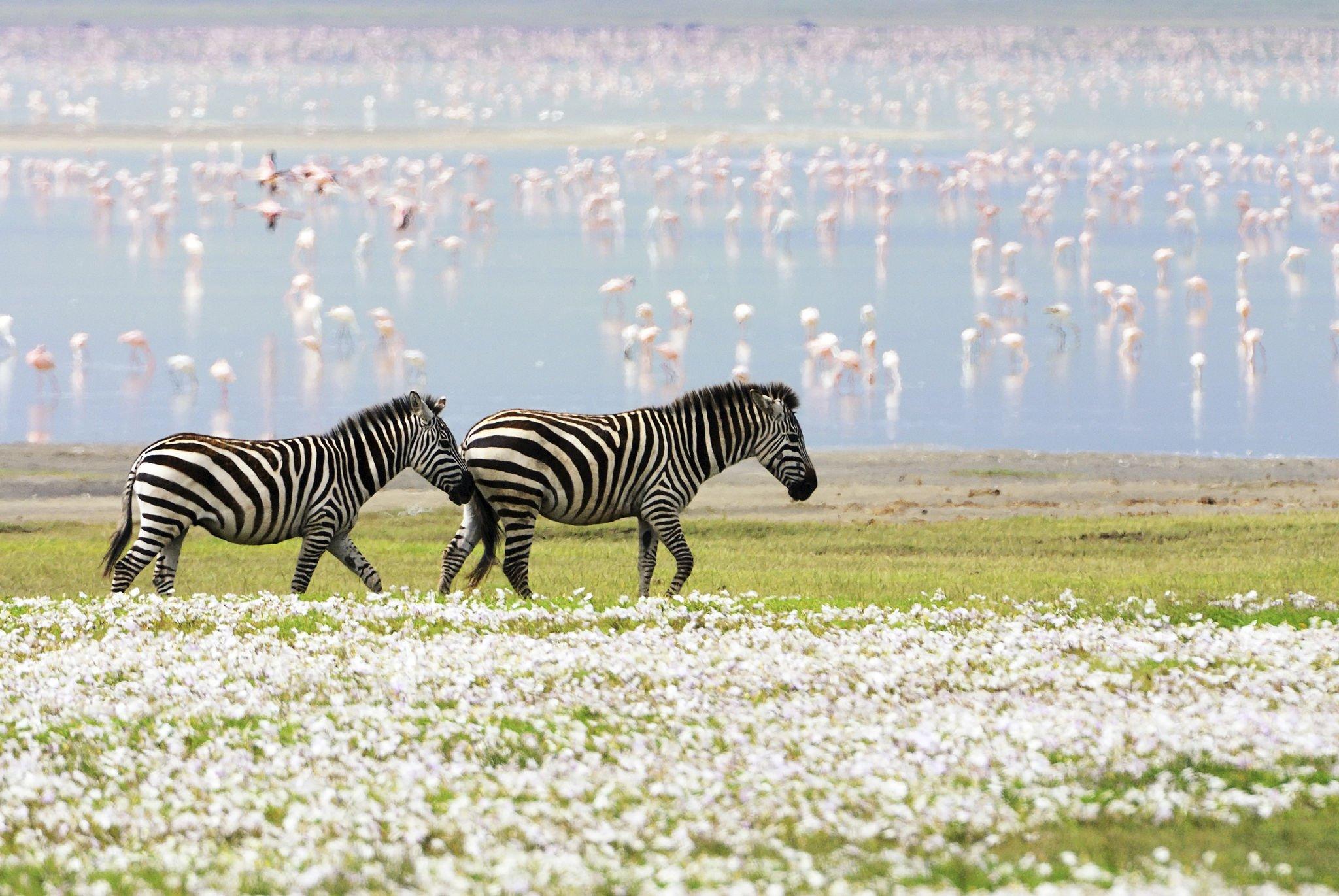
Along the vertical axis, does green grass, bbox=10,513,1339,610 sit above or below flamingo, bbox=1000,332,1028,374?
below

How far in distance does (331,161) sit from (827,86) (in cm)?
6971

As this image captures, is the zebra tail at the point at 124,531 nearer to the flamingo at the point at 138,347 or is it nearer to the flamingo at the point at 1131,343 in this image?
the flamingo at the point at 138,347

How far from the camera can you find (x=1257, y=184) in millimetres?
85438

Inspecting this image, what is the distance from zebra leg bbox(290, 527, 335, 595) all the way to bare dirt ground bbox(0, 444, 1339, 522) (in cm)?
1052

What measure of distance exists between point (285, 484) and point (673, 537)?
121 inches

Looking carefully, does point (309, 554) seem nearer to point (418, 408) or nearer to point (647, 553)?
point (418, 408)

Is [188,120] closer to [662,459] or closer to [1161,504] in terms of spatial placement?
[1161,504]

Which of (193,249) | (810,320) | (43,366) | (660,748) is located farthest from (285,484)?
(193,249)

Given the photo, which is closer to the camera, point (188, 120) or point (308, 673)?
point (308, 673)

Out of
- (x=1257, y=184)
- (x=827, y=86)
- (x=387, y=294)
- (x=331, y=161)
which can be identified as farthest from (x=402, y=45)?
(x=387, y=294)

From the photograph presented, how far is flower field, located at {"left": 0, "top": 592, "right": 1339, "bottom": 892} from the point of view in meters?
8.97

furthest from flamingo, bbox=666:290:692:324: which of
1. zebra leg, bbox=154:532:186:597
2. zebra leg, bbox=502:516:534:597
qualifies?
zebra leg, bbox=154:532:186:597

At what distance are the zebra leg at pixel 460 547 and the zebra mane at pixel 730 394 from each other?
1.83 meters

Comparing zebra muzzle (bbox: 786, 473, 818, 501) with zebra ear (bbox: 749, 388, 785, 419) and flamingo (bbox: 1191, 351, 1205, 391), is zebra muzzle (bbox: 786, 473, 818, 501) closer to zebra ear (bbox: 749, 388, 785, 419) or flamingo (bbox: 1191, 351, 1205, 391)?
zebra ear (bbox: 749, 388, 785, 419)
